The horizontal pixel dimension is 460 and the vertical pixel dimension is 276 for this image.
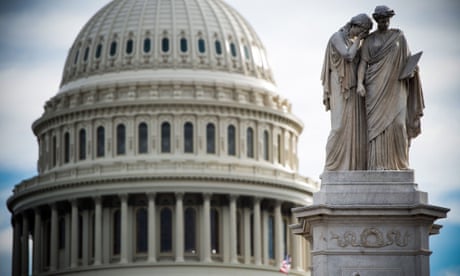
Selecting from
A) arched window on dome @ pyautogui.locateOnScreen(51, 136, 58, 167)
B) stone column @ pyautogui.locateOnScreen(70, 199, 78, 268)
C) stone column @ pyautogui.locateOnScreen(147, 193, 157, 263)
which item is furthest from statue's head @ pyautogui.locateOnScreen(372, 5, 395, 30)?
arched window on dome @ pyautogui.locateOnScreen(51, 136, 58, 167)

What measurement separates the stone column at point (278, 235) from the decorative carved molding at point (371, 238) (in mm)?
126102

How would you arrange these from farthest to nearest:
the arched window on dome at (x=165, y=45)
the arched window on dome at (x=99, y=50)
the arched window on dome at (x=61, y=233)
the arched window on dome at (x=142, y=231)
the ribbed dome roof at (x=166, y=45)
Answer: the arched window on dome at (x=99, y=50) → the arched window on dome at (x=165, y=45) → the ribbed dome roof at (x=166, y=45) → the arched window on dome at (x=61, y=233) → the arched window on dome at (x=142, y=231)

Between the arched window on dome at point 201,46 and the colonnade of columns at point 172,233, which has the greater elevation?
the arched window on dome at point 201,46

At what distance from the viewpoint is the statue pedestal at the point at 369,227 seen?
79.0ft

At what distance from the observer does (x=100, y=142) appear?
151500 mm

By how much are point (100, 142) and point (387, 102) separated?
12731cm

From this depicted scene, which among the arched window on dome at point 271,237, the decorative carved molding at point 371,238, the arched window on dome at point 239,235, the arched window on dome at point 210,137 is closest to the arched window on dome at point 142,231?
the arched window on dome at point 210,137

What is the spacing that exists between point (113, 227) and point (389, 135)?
4992 inches

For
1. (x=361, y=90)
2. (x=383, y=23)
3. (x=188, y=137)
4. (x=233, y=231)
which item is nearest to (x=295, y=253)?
(x=233, y=231)

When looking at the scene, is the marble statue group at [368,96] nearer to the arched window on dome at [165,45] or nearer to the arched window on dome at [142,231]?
the arched window on dome at [142,231]

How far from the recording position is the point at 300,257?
502ft

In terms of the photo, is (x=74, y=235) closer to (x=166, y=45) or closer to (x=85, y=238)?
(x=85, y=238)

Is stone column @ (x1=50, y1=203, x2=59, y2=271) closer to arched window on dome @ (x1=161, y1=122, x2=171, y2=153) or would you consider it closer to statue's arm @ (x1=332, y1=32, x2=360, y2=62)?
arched window on dome @ (x1=161, y1=122, x2=171, y2=153)

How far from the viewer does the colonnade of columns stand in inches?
5827
